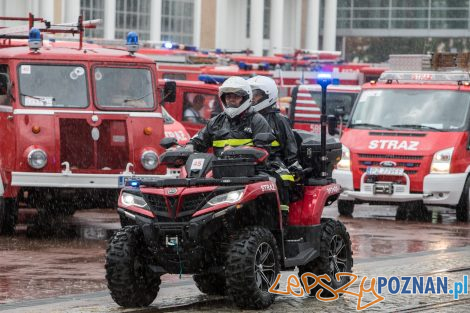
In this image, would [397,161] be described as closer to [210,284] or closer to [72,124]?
[72,124]

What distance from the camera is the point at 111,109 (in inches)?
695

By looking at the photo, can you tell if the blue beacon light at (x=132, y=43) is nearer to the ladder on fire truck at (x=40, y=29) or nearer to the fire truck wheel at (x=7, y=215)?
the ladder on fire truck at (x=40, y=29)

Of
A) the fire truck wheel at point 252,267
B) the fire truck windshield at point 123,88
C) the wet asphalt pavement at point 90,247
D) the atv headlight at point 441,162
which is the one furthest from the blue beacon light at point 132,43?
the fire truck wheel at point 252,267

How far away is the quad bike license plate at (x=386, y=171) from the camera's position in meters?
20.9

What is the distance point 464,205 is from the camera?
21156 millimetres

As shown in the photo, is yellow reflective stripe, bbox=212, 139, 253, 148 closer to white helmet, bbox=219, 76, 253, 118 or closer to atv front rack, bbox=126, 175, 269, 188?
white helmet, bbox=219, 76, 253, 118

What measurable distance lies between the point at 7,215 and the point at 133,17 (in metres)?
58.5

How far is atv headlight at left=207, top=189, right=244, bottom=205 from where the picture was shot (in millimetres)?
10648

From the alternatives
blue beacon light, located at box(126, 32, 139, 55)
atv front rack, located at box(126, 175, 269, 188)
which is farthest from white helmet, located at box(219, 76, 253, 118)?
blue beacon light, located at box(126, 32, 139, 55)

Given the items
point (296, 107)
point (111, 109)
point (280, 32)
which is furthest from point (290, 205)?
point (280, 32)

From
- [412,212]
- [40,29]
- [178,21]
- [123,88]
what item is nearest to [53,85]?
[123,88]

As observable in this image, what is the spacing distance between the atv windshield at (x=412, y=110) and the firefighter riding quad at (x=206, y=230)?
34.5 feet

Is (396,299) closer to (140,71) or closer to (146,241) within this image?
(146,241)

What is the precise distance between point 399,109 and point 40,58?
6850 mm
